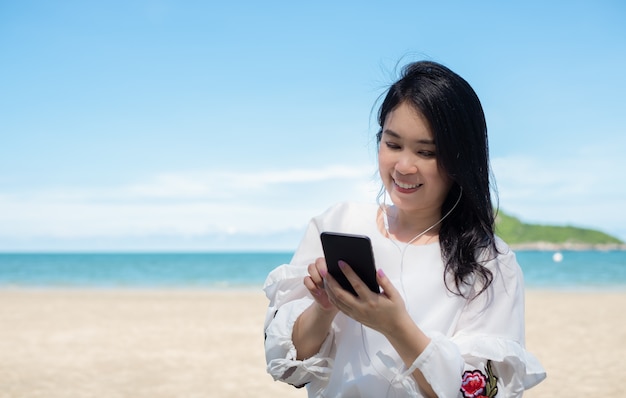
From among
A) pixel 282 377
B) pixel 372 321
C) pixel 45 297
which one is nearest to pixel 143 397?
pixel 282 377

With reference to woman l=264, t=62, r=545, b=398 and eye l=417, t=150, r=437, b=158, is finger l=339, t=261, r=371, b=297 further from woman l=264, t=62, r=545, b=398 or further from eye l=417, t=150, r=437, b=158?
eye l=417, t=150, r=437, b=158

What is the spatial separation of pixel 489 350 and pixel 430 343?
235mm

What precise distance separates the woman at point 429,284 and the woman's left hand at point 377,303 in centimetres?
5

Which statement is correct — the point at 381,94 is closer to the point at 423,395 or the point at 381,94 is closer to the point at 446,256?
the point at 446,256

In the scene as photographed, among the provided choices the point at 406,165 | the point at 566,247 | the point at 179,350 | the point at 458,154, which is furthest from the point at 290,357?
the point at 566,247

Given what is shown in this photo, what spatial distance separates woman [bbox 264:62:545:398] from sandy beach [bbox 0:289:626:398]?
482 cm

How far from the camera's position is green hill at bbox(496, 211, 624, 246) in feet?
263

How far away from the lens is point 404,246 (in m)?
2.18

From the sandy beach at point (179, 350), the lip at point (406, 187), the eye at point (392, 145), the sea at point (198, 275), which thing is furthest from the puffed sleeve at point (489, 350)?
the sea at point (198, 275)

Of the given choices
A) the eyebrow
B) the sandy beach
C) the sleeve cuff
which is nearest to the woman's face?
the eyebrow

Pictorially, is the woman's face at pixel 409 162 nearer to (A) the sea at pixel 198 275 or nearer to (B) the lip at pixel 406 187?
(B) the lip at pixel 406 187

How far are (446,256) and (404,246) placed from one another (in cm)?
14

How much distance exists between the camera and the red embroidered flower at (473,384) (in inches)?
76.2

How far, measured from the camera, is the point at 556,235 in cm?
8319
